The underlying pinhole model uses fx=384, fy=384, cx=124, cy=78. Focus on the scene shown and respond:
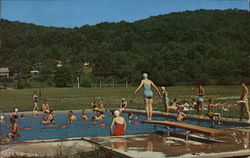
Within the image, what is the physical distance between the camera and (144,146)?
9.33 metres

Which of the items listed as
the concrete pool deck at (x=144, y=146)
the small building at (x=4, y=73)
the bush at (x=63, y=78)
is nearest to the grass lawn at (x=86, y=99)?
the concrete pool deck at (x=144, y=146)

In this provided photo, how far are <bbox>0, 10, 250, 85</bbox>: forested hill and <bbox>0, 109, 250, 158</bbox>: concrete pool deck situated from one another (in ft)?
206

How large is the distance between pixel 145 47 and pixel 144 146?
102 meters

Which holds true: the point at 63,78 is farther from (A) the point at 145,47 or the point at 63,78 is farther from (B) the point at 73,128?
(B) the point at 73,128

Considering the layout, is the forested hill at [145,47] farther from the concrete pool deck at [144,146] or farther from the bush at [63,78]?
the concrete pool deck at [144,146]

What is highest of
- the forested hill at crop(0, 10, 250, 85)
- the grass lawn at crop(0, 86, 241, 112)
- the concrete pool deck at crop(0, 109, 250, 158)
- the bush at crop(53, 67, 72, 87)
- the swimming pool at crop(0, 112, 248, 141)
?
the forested hill at crop(0, 10, 250, 85)

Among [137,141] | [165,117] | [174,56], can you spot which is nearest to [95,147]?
[137,141]

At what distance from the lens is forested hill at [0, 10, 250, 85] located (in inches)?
3378

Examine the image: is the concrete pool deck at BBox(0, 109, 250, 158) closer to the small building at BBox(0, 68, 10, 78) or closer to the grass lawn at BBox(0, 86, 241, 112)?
the grass lawn at BBox(0, 86, 241, 112)

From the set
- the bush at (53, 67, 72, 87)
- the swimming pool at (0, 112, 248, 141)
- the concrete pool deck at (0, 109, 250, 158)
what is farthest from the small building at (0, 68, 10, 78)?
the concrete pool deck at (0, 109, 250, 158)

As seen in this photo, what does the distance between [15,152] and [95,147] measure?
1887mm

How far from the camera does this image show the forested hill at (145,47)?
8581 centimetres

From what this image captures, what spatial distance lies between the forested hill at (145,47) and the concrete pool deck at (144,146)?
206 ft

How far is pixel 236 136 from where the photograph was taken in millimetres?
11016
